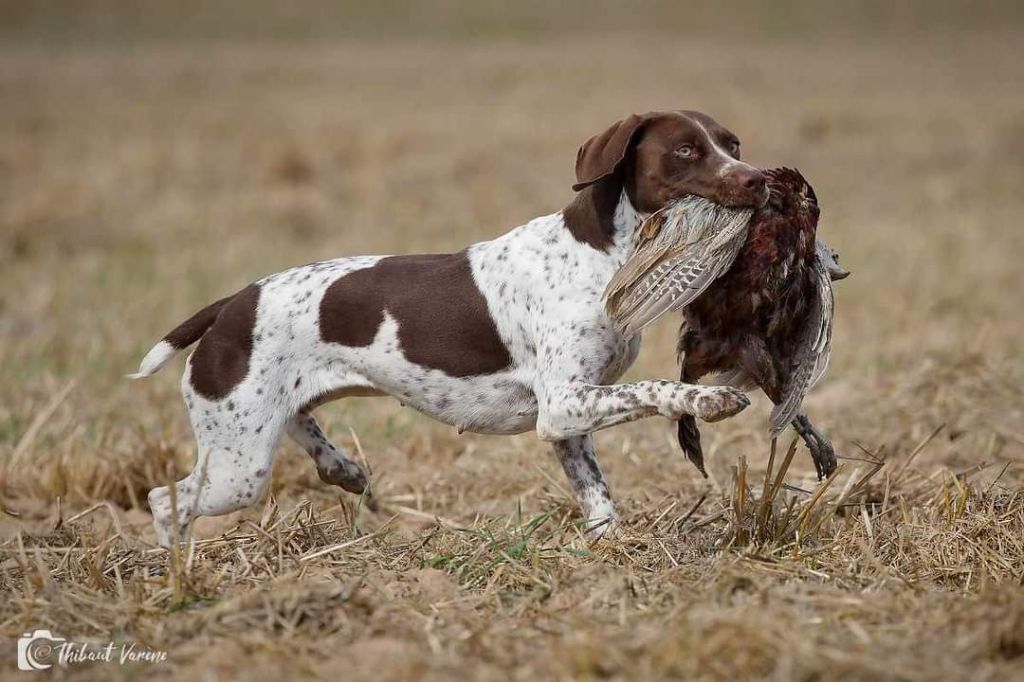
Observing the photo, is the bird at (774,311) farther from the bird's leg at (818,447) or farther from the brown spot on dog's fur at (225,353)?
the brown spot on dog's fur at (225,353)

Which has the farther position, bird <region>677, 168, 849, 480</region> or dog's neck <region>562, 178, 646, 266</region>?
dog's neck <region>562, 178, 646, 266</region>

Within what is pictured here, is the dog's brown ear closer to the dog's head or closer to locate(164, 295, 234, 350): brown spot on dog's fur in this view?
the dog's head

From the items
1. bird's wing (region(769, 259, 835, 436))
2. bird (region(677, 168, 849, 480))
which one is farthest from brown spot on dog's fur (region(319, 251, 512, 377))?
bird's wing (region(769, 259, 835, 436))

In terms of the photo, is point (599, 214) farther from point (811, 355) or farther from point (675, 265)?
point (811, 355)

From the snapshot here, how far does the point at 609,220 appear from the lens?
4.69 m

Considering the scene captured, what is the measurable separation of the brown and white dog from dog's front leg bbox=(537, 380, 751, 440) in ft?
0.05

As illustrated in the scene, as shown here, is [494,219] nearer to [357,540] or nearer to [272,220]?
[272,220]

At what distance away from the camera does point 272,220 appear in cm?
1375

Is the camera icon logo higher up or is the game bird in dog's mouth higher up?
the game bird in dog's mouth

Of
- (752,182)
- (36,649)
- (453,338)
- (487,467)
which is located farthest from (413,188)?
(36,649)

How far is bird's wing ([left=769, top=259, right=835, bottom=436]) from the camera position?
4.28 meters

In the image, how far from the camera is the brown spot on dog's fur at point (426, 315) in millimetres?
4863

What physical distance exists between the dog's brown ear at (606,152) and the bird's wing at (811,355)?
79 centimetres

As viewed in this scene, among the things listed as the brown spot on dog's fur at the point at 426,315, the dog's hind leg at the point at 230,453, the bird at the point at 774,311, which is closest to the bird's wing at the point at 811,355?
the bird at the point at 774,311
